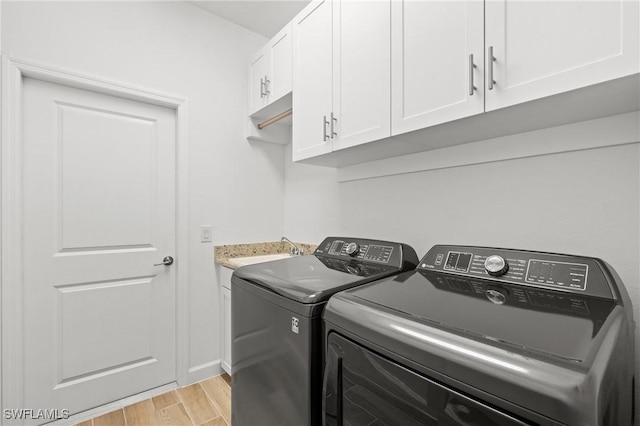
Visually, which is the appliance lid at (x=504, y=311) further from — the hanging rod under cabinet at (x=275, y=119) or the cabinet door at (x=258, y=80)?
the cabinet door at (x=258, y=80)

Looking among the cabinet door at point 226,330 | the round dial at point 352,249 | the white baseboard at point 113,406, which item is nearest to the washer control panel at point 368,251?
the round dial at point 352,249

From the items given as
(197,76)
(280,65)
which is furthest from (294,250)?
(197,76)

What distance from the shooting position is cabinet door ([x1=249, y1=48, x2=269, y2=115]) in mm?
2122

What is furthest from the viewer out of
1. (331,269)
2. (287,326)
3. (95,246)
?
(95,246)

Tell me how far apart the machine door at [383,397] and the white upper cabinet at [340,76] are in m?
0.90

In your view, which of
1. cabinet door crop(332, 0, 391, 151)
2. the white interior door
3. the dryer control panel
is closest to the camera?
the dryer control panel

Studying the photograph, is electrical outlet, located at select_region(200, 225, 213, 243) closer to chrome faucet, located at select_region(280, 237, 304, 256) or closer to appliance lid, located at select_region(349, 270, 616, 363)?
chrome faucet, located at select_region(280, 237, 304, 256)

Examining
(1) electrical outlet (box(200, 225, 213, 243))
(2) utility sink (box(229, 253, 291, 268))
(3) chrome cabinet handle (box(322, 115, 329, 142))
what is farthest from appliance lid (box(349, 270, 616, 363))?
(1) electrical outlet (box(200, 225, 213, 243))

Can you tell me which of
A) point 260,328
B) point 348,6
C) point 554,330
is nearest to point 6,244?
point 260,328

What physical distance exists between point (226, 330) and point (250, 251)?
2.05 ft

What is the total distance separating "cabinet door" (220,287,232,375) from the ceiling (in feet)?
6.96

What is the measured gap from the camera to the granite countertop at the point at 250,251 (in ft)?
7.05

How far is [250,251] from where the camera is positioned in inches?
94.0

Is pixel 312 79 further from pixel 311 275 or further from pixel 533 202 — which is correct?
pixel 533 202
